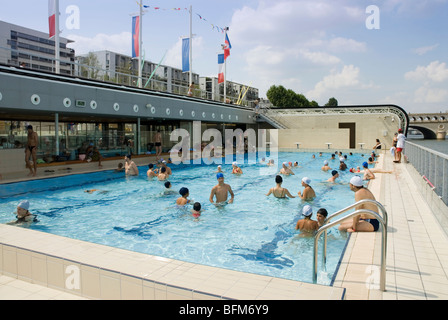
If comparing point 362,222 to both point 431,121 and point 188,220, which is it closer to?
point 188,220

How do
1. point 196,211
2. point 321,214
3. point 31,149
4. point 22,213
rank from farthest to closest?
point 31,149 < point 196,211 < point 22,213 < point 321,214

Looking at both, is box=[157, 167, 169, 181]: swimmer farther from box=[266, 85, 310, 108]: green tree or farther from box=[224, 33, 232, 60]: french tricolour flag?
box=[266, 85, 310, 108]: green tree

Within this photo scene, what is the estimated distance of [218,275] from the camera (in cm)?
330

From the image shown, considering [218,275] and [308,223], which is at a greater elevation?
[218,275]

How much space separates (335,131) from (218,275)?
29.1 meters

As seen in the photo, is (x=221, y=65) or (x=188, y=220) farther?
(x=221, y=65)

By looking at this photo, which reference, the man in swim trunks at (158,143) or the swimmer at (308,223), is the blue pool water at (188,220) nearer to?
the swimmer at (308,223)

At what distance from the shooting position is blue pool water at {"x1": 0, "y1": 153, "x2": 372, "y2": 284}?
5805 mm

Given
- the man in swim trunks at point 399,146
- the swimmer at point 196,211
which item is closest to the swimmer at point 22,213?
the swimmer at point 196,211

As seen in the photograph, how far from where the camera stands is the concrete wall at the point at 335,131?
29.1 meters

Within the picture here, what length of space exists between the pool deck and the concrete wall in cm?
2604

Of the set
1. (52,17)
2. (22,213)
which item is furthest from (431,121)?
(22,213)

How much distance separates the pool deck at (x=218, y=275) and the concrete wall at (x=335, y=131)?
85.4 ft
